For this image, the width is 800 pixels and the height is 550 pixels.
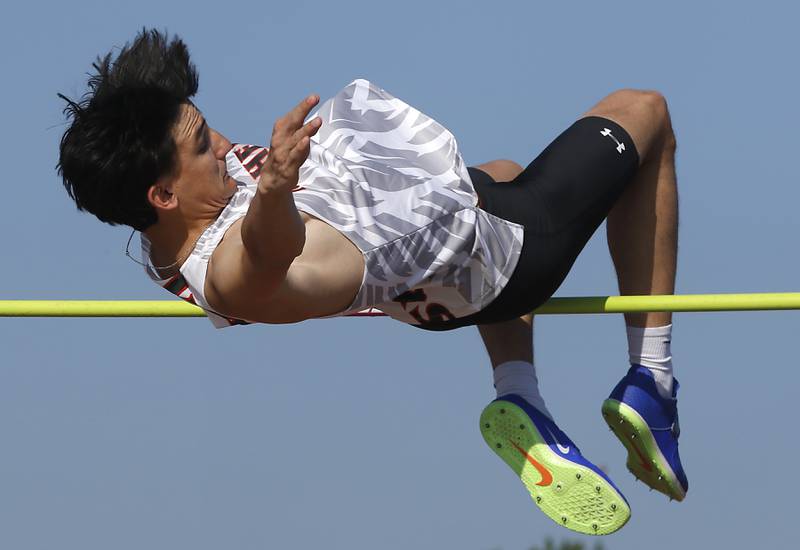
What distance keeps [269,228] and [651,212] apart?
181 cm

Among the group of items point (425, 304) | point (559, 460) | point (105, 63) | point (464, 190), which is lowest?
point (559, 460)

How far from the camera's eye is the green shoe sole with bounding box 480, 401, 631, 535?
4848 millimetres

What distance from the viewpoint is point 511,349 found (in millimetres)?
5070

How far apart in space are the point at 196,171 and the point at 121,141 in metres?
0.21

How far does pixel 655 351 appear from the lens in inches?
193

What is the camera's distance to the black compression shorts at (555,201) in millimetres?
4426

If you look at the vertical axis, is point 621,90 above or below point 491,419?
above

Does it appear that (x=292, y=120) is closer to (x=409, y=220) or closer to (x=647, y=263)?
(x=409, y=220)

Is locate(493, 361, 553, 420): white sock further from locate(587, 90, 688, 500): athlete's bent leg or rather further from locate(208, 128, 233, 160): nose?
locate(208, 128, 233, 160): nose

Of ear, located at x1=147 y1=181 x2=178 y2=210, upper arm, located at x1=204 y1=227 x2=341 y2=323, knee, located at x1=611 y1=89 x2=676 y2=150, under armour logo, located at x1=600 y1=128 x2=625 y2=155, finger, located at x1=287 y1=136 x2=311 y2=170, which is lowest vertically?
upper arm, located at x1=204 y1=227 x2=341 y2=323

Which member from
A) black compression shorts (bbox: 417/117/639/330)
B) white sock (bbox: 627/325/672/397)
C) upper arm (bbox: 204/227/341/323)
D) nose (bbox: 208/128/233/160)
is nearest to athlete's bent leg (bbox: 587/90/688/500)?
white sock (bbox: 627/325/672/397)

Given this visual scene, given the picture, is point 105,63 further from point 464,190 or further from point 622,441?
point 622,441

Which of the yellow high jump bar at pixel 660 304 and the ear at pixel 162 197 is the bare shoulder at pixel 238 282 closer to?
the ear at pixel 162 197

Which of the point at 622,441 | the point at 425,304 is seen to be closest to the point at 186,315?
the point at 425,304
